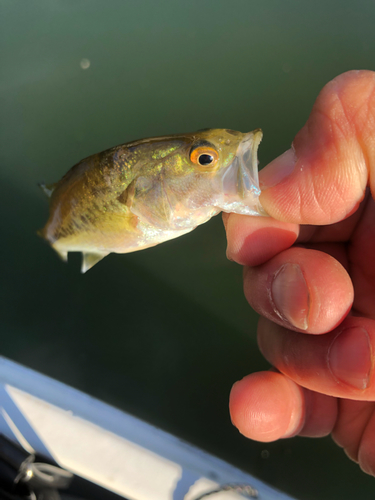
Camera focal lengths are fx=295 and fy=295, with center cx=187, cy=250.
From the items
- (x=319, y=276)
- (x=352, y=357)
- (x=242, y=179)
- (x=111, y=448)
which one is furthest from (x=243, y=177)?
(x=111, y=448)

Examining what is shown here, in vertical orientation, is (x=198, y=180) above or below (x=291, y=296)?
above

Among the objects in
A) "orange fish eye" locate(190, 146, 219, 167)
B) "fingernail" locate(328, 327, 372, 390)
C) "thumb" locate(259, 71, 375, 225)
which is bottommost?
"fingernail" locate(328, 327, 372, 390)

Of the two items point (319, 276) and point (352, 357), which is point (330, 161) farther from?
point (352, 357)

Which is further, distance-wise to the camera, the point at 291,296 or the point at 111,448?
the point at 111,448

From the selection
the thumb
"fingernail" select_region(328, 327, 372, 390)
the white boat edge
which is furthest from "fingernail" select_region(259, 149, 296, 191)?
the white boat edge

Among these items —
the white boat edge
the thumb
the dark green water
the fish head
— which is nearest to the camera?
the thumb

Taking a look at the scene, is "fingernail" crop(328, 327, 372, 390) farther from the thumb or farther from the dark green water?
the dark green water

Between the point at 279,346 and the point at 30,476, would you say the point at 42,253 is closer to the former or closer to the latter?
the point at 30,476
